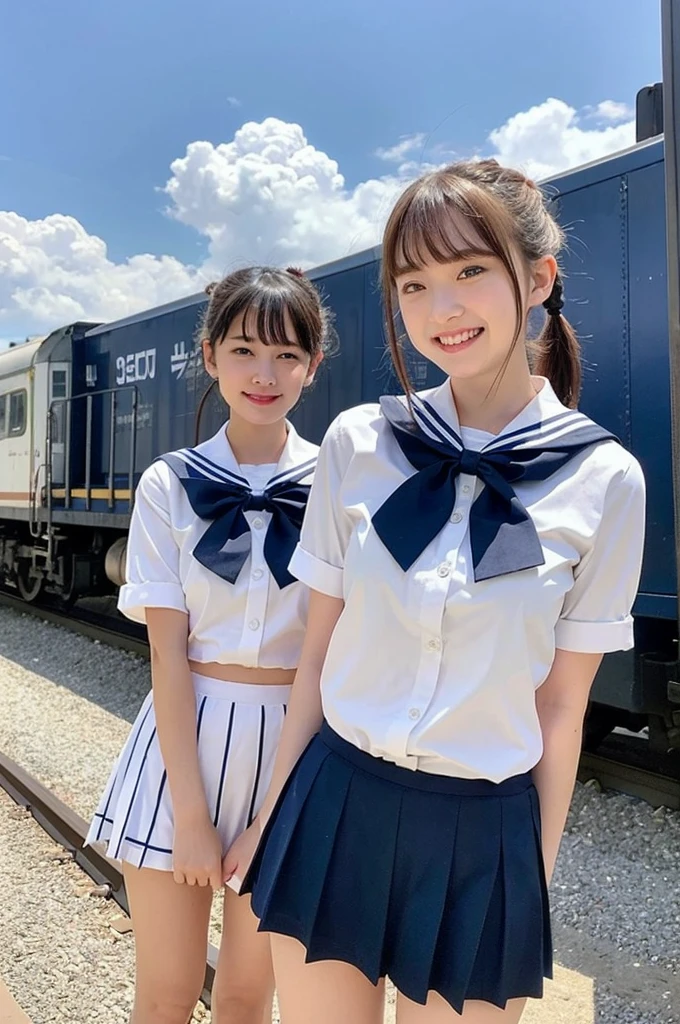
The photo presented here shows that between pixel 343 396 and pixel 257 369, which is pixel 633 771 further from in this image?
pixel 257 369

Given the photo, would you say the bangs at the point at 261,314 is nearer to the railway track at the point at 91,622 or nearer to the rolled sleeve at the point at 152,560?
the rolled sleeve at the point at 152,560

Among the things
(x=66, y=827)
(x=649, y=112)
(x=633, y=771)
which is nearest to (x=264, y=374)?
(x=66, y=827)

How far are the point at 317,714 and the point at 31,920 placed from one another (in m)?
2.53

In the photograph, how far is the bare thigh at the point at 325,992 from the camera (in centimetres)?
118

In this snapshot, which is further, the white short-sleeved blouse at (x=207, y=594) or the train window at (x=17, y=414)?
the train window at (x=17, y=414)

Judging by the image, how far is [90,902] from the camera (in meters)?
3.28

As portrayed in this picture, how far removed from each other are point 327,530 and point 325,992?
685 mm

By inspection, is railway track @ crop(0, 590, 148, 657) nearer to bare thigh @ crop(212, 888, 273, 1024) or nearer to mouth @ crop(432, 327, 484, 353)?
bare thigh @ crop(212, 888, 273, 1024)

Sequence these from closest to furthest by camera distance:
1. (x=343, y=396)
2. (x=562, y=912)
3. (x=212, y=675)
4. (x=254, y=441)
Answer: (x=212, y=675) → (x=254, y=441) → (x=562, y=912) → (x=343, y=396)

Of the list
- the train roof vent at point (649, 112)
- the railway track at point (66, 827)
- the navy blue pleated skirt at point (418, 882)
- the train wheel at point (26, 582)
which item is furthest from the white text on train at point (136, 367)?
the navy blue pleated skirt at point (418, 882)

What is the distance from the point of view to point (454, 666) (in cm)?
115

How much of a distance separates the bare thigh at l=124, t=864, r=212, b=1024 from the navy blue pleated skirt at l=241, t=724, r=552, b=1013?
1.23 ft

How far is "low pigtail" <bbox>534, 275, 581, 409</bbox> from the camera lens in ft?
4.75

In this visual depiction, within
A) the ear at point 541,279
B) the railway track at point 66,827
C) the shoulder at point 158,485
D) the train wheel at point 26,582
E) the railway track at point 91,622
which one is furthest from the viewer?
the train wheel at point 26,582
